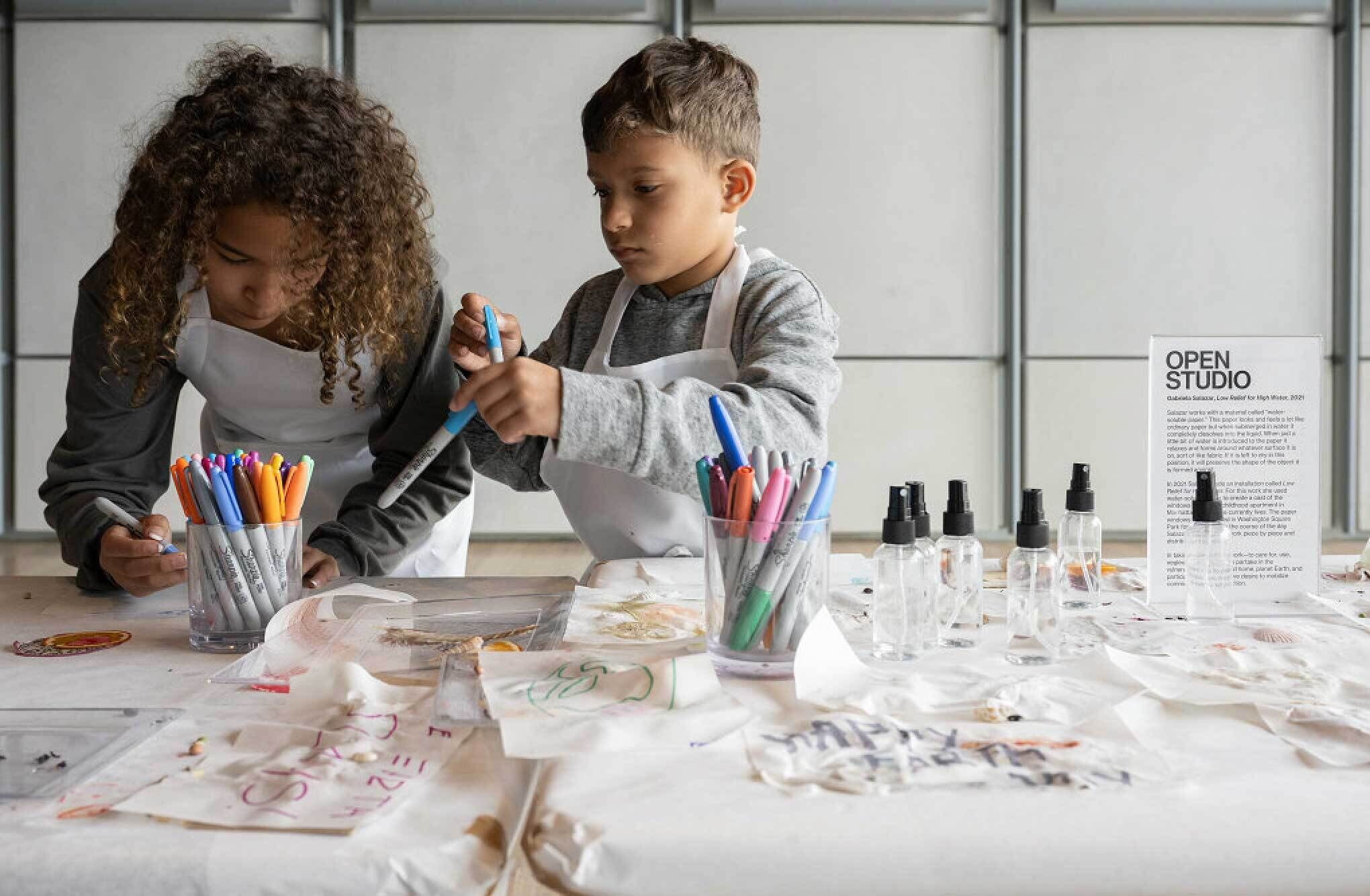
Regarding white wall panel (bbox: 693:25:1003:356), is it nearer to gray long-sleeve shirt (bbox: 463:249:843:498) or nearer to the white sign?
gray long-sleeve shirt (bbox: 463:249:843:498)

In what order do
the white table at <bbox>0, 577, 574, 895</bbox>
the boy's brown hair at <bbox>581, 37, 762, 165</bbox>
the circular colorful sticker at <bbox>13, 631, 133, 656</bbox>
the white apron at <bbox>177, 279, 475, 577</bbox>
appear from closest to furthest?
1. the white table at <bbox>0, 577, 574, 895</bbox>
2. the circular colorful sticker at <bbox>13, 631, 133, 656</bbox>
3. the boy's brown hair at <bbox>581, 37, 762, 165</bbox>
4. the white apron at <bbox>177, 279, 475, 577</bbox>

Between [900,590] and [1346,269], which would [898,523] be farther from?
[1346,269]

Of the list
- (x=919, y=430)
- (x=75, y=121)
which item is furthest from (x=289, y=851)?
(x=75, y=121)

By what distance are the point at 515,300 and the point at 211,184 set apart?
2.10 meters

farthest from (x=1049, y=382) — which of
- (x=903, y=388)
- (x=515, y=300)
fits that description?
(x=515, y=300)

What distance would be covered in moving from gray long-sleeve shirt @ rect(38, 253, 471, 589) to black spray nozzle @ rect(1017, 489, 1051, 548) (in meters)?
0.65

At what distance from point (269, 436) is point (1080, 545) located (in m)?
0.91

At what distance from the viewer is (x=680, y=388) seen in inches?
38.9

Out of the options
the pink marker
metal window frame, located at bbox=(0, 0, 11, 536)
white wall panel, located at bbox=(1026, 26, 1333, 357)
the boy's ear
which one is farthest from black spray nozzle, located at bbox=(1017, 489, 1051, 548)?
metal window frame, located at bbox=(0, 0, 11, 536)

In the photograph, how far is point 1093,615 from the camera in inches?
35.5

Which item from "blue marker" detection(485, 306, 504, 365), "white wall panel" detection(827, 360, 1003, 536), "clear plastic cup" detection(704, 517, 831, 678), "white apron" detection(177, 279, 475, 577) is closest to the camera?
"clear plastic cup" detection(704, 517, 831, 678)

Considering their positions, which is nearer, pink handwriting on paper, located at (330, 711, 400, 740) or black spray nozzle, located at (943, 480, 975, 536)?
pink handwriting on paper, located at (330, 711, 400, 740)

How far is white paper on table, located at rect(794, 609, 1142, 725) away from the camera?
25.3 inches

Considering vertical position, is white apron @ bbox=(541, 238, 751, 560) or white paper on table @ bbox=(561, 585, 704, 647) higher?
white apron @ bbox=(541, 238, 751, 560)
